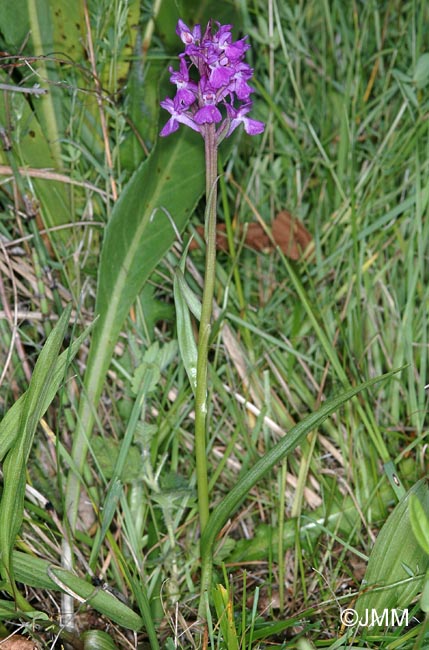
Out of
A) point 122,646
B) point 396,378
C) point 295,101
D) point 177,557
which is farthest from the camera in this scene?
point 295,101

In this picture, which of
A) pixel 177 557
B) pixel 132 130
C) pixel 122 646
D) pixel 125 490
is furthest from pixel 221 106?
pixel 122 646

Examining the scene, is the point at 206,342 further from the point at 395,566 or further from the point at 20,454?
the point at 395,566

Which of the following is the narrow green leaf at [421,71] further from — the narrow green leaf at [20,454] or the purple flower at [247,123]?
the narrow green leaf at [20,454]

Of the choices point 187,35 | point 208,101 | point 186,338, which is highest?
point 187,35

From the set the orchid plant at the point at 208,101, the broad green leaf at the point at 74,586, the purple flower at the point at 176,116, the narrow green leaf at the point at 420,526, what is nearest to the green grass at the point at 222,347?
the broad green leaf at the point at 74,586

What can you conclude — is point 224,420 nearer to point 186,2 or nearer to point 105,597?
point 105,597

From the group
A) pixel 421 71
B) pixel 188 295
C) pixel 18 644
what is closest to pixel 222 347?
pixel 188 295

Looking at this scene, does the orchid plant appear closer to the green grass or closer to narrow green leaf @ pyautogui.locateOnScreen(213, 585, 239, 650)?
the green grass
